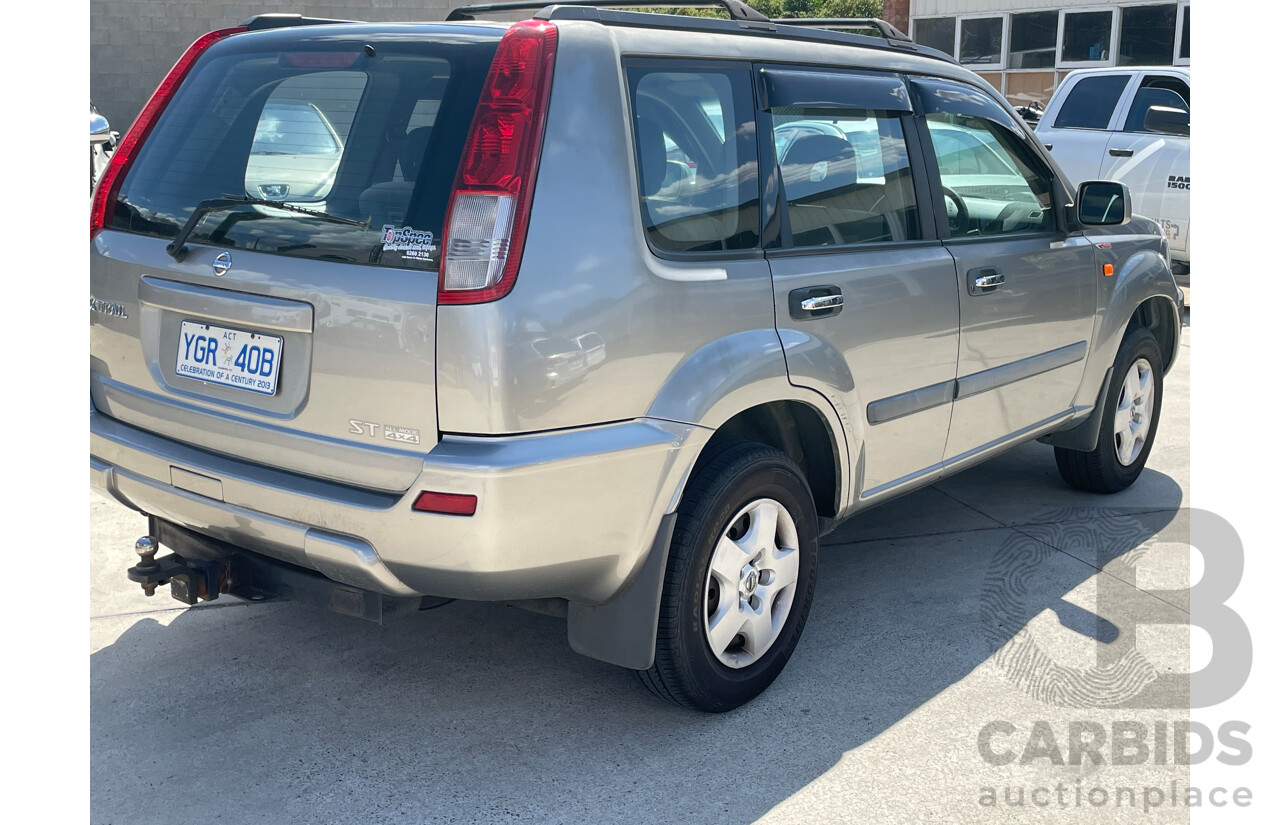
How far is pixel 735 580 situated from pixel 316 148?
163cm

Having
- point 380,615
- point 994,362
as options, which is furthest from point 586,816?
point 994,362

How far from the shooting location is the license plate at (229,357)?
2869 millimetres

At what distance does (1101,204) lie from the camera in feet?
14.8

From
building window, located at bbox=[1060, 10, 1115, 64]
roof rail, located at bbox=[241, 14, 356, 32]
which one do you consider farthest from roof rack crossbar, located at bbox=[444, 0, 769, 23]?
building window, located at bbox=[1060, 10, 1115, 64]

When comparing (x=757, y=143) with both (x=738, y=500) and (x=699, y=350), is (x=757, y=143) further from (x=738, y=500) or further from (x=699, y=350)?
(x=738, y=500)

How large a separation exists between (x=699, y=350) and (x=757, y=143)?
671 mm

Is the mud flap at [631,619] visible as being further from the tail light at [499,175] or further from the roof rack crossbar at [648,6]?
the roof rack crossbar at [648,6]

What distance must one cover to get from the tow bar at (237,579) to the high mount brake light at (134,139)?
89 cm

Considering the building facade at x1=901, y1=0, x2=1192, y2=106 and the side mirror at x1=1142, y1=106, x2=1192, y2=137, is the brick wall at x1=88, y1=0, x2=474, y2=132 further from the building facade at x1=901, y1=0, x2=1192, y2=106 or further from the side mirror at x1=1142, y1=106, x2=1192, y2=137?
the side mirror at x1=1142, y1=106, x2=1192, y2=137

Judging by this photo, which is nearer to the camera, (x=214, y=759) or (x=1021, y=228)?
(x=214, y=759)

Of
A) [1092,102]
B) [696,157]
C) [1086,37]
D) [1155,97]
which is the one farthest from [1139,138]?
[1086,37]

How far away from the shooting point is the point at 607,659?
3080mm

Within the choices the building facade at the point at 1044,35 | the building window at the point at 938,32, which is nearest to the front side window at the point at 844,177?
the building facade at the point at 1044,35

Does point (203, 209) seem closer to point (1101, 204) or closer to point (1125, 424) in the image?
point (1101, 204)
